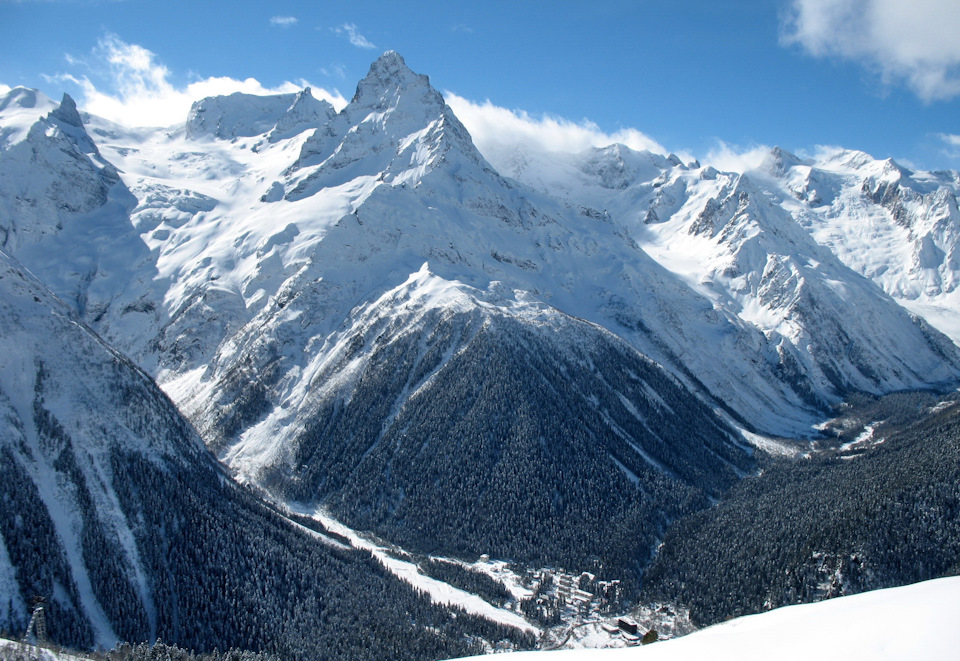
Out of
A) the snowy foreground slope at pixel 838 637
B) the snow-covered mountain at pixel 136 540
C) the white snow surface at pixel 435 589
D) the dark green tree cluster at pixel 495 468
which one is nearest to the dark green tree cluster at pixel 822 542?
the dark green tree cluster at pixel 495 468

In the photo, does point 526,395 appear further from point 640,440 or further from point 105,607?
point 105,607

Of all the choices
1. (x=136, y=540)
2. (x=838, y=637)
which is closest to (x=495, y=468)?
(x=136, y=540)

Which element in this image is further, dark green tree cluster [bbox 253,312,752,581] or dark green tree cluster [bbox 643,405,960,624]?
dark green tree cluster [bbox 253,312,752,581]

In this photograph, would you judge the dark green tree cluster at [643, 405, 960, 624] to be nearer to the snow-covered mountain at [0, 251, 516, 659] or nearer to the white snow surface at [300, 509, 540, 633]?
the white snow surface at [300, 509, 540, 633]

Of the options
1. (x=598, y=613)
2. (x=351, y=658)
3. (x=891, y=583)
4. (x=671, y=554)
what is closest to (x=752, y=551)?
(x=671, y=554)

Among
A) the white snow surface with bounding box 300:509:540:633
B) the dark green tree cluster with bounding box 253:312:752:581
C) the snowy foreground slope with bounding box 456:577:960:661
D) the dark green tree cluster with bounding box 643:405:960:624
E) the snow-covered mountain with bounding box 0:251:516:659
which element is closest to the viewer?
the snowy foreground slope with bounding box 456:577:960:661

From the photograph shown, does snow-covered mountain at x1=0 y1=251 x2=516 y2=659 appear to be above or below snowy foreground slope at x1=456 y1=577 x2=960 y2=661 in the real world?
below

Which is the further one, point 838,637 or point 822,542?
point 822,542

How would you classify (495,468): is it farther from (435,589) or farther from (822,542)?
(822,542)

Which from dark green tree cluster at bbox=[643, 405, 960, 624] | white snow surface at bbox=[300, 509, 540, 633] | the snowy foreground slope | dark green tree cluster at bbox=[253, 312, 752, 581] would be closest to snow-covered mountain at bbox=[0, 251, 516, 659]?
white snow surface at bbox=[300, 509, 540, 633]
